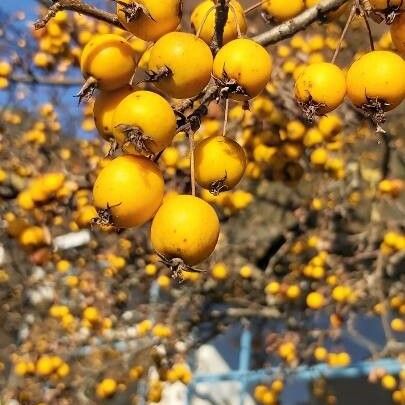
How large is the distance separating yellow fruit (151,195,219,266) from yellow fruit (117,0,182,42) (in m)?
0.36

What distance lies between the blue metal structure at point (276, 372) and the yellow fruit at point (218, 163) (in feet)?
11.7

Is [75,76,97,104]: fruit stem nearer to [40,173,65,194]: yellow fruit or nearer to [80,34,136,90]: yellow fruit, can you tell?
[80,34,136,90]: yellow fruit

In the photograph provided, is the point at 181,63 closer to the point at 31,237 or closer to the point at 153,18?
the point at 153,18

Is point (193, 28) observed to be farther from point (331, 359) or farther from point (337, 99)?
point (331, 359)

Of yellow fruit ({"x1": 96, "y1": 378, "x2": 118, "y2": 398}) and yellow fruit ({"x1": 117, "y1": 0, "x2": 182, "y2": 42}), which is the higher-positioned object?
yellow fruit ({"x1": 117, "y1": 0, "x2": 182, "y2": 42})

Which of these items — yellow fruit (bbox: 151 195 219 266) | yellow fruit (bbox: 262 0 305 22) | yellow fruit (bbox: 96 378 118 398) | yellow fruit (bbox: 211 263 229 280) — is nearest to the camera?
yellow fruit (bbox: 151 195 219 266)

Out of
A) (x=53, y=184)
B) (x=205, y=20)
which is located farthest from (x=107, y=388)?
(x=205, y=20)

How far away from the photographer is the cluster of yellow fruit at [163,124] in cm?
125

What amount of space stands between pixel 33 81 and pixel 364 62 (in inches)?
162

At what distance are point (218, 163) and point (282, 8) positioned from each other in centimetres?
59

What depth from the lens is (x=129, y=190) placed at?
1240mm

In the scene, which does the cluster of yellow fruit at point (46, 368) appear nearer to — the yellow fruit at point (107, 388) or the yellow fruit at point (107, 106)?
the yellow fruit at point (107, 388)

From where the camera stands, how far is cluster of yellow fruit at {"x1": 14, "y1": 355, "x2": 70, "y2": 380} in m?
4.65

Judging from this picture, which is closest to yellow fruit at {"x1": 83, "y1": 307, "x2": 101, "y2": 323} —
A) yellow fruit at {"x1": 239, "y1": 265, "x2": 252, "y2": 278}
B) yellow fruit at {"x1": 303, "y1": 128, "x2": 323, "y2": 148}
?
yellow fruit at {"x1": 239, "y1": 265, "x2": 252, "y2": 278}
